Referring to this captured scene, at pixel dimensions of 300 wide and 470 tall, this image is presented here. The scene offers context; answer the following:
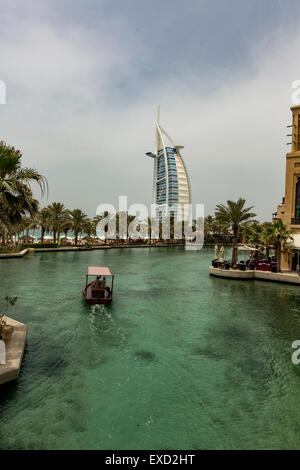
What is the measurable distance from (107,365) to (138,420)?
3583 millimetres

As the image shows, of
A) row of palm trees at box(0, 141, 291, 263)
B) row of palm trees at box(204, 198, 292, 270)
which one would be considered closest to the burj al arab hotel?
row of palm trees at box(0, 141, 291, 263)

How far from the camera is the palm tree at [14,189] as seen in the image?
10.0m

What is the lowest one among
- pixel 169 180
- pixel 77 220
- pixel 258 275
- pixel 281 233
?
pixel 258 275

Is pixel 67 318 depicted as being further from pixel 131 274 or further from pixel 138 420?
pixel 131 274

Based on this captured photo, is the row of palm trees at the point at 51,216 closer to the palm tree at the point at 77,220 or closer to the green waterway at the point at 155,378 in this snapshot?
the palm tree at the point at 77,220

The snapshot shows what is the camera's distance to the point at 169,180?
607ft

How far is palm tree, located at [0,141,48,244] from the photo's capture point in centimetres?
1001

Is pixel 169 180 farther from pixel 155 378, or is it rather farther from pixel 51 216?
pixel 155 378

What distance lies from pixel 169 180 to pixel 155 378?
179174 millimetres

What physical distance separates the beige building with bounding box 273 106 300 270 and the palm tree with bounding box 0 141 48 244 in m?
27.2

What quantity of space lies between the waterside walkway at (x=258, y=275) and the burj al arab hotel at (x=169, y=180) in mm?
148342

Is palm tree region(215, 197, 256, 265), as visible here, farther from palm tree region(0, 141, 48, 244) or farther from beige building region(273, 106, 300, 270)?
palm tree region(0, 141, 48, 244)

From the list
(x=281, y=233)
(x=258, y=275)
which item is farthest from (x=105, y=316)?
(x=281, y=233)

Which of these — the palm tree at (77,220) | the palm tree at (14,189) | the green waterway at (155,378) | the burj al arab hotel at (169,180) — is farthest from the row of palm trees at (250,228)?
the burj al arab hotel at (169,180)
